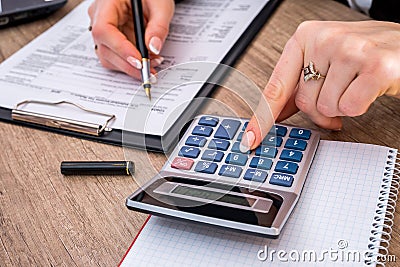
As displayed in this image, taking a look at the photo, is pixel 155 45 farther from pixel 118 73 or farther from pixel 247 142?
pixel 247 142

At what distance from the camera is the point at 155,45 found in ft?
2.81

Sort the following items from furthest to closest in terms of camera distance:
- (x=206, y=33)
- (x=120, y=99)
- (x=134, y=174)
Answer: (x=206, y=33)
(x=120, y=99)
(x=134, y=174)

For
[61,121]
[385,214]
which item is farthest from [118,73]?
[385,214]

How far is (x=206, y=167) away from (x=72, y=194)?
169 mm

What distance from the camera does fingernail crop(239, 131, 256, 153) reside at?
2.06 feet

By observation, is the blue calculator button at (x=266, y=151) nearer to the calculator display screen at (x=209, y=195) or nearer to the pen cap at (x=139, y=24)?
the calculator display screen at (x=209, y=195)

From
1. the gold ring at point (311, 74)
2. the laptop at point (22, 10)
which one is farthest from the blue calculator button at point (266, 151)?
the laptop at point (22, 10)

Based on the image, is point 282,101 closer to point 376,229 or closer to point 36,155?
point 376,229

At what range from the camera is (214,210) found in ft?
1.79

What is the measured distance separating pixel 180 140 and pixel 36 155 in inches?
7.9

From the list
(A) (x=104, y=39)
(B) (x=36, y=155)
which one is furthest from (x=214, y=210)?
(A) (x=104, y=39)

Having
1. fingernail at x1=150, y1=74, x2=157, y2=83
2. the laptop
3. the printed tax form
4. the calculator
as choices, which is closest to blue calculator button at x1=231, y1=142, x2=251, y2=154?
the calculator

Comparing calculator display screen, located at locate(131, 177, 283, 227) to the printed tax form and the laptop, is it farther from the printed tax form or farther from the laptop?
the laptop

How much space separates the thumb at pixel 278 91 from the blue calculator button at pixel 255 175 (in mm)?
53
